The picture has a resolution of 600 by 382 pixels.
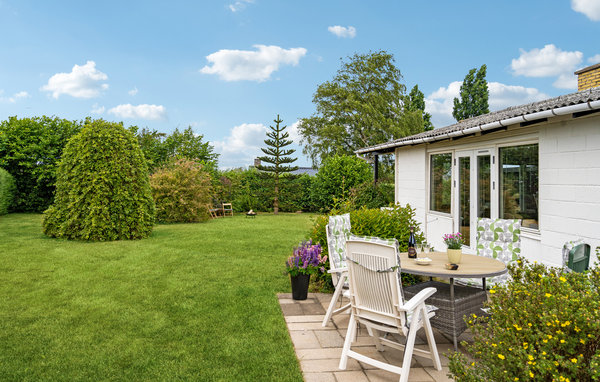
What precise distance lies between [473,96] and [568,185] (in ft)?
92.8

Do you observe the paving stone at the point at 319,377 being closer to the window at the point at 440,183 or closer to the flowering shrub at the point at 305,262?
the flowering shrub at the point at 305,262

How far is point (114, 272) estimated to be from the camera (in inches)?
253

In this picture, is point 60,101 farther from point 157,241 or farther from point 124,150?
point 157,241

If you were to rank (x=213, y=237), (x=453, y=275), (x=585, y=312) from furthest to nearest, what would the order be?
1. (x=213, y=237)
2. (x=453, y=275)
3. (x=585, y=312)

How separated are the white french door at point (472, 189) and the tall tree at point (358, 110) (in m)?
20.6

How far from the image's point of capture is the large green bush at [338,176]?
1752cm

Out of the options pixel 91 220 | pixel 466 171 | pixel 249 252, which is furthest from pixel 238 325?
pixel 91 220

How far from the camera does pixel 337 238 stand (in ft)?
14.7

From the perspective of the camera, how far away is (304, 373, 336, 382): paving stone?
2836mm

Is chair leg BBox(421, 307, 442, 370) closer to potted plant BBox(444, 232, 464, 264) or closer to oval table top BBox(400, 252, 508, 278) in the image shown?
oval table top BBox(400, 252, 508, 278)

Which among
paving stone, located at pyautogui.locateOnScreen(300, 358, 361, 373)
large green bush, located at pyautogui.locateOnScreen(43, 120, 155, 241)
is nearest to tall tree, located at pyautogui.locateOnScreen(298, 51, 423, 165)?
large green bush, located at pyautogui.locateOnScreen(43, 120, 155, 241)

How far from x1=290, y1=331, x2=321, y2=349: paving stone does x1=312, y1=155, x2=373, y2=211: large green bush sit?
1344cm

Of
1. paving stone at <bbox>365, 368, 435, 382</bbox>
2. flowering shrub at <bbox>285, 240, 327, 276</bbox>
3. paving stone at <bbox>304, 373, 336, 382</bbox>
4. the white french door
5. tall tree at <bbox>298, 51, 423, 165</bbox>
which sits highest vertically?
tall tree at <bbox>298, 51, 423, 165</bbox>

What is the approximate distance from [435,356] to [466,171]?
16.3 ft
